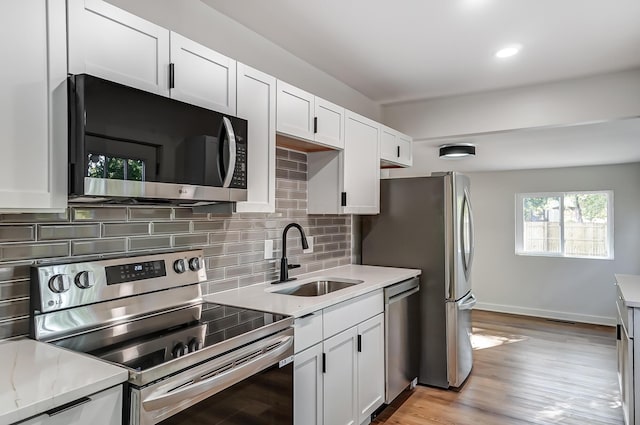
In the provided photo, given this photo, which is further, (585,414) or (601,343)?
(601,343)

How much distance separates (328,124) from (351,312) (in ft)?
3.96

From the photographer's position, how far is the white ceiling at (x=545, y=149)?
383 centimetres

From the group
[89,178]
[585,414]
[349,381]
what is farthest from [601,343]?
[89,178]

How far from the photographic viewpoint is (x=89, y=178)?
131cm

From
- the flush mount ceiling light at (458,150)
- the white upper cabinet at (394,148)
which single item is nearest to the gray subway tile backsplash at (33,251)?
the white upper cabinet at (394,148)

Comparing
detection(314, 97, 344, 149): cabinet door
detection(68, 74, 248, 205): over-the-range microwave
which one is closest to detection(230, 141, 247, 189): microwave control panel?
detection(68, 74, 248, 205): over-the-range microwave

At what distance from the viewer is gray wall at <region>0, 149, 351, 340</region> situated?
4.74 ft

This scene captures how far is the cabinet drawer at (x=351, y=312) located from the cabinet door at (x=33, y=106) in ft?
4.45

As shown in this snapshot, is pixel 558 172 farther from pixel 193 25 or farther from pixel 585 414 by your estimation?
pixel 193 25

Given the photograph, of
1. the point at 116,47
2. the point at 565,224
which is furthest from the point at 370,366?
the point at 565,224

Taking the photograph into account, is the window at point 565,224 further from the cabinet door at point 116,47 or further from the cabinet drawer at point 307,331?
the cabinet door at point 116,47

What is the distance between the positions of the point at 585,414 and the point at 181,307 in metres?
2.82

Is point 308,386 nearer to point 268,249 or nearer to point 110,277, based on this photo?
point 268,249

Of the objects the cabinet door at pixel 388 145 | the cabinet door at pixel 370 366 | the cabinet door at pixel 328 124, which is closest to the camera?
the cabinet door at pixel 370 366
